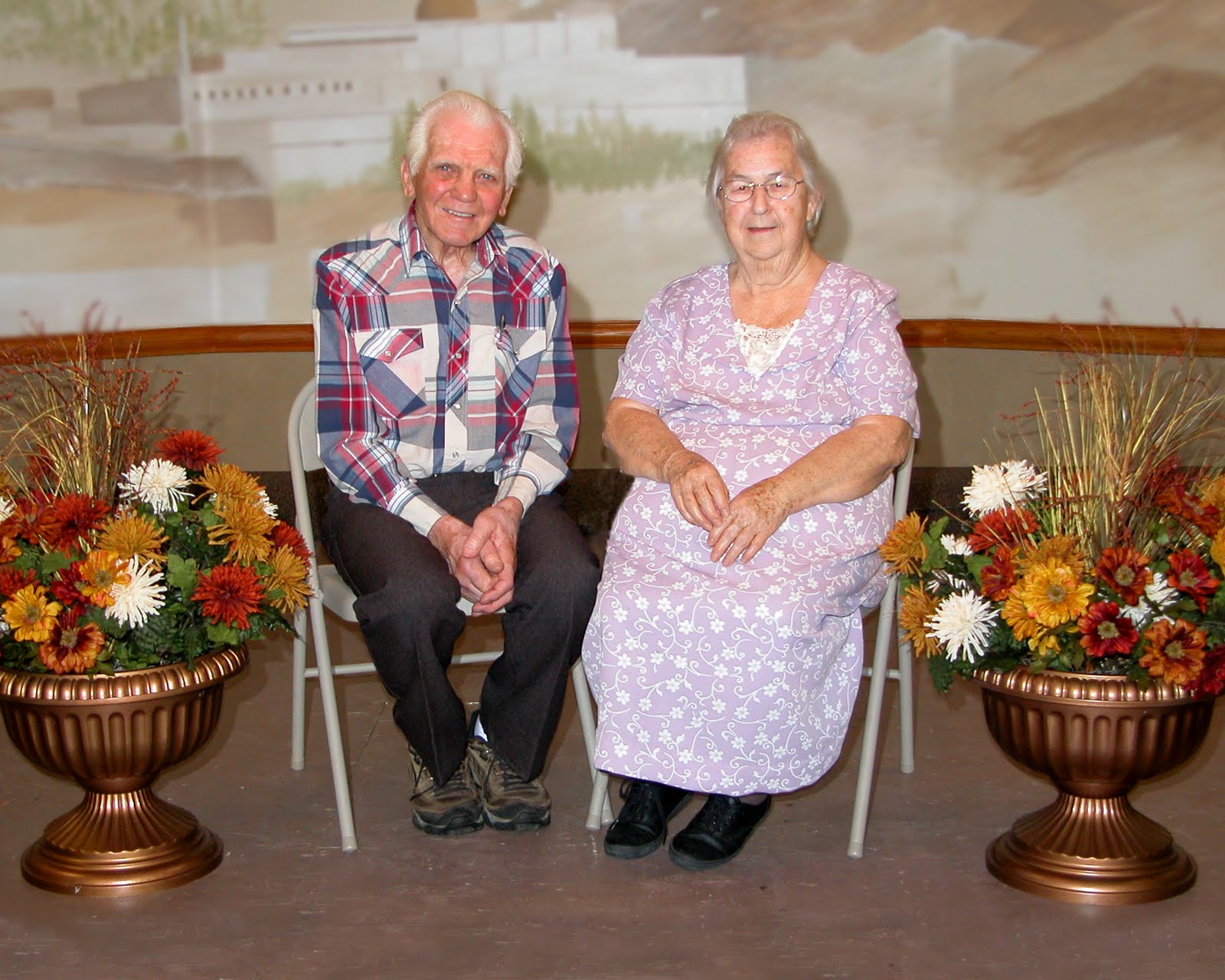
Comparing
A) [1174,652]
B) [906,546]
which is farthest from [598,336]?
[1174,652]

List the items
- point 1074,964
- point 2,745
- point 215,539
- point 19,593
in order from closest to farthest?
point 1074,964, point 19,593, point 215,539, point 2,745

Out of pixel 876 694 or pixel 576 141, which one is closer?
pixel 876 694

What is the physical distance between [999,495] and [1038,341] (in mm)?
2567

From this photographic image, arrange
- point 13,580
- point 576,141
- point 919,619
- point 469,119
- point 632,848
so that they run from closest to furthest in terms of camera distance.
A: point 13,580, point 919,619, point 632,848, point 469,119, point 576,141

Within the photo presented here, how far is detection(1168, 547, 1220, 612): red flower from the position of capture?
7.14 feet

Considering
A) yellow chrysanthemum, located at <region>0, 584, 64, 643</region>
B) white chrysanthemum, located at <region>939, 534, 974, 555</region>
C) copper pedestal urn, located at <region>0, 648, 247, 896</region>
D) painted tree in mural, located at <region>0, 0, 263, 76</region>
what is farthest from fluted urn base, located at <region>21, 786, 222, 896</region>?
painted tree in mural, located at <region>0, 0, 263, 76</region>

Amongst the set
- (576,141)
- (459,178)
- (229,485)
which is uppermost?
(576,141)

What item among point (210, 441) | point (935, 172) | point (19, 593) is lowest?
point (19, 593)

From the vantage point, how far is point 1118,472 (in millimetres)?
2289

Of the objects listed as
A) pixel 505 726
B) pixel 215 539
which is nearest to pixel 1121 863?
pixel 505 726

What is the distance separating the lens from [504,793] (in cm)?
263

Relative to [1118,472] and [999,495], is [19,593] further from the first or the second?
[1118,472]

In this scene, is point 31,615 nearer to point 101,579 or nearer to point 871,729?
Result: point 101,579

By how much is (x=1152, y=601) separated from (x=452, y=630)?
115 centimetres
